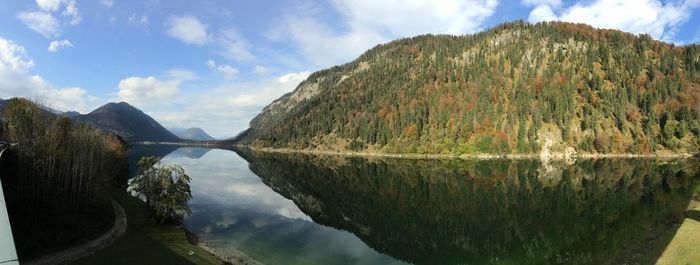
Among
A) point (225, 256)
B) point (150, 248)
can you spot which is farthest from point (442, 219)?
point (150, 248)

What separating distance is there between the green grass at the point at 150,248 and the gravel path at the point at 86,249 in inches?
25.9

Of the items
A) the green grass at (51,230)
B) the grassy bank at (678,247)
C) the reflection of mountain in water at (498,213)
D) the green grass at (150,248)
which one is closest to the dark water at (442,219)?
the reflection of mountain in water at (498,213)

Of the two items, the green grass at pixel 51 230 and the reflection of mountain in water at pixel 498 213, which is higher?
the green grass at pixel 51 230

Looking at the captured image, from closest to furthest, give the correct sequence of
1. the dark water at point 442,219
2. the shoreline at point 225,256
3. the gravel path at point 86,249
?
the gravel path at point 86,249
the shoreline at point 225,256
the dark water at point 442,219

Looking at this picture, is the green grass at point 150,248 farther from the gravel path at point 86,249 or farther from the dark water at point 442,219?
the dark water at point 442,219

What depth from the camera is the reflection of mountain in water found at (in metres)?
41.7

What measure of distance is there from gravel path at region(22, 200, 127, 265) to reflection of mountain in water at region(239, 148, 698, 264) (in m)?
26.2

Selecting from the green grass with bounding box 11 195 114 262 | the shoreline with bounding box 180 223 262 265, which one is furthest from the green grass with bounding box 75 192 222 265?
the green grass with bounding box 11 195 114 262

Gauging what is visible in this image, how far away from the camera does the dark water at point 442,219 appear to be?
41.6 m

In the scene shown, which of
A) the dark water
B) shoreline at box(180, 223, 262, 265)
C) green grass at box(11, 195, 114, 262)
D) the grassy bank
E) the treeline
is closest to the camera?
the grassy bank

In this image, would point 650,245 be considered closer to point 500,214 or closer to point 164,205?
point 500,214

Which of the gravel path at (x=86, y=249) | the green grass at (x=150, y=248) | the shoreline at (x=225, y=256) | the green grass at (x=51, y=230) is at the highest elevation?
the green grass at (x=51, y=230)

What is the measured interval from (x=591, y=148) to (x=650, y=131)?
32.4 m

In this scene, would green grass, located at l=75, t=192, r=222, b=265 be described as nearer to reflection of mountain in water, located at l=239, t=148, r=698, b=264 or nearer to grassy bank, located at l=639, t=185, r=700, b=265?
reflection of mountain in water, located at l=239, t=148, r=698, b=264
